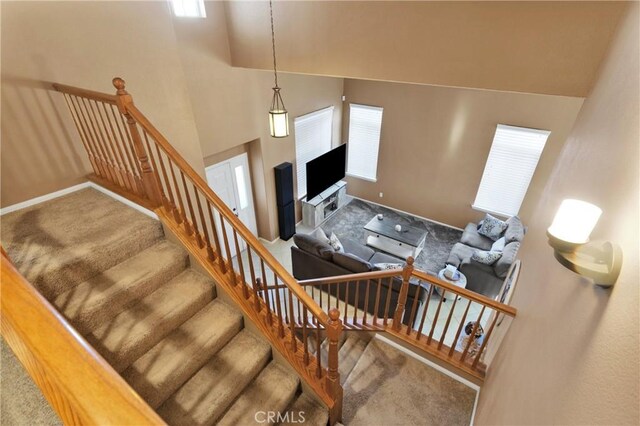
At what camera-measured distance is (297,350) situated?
92.1 inches

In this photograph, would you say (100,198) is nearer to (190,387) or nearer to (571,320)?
(190,387)

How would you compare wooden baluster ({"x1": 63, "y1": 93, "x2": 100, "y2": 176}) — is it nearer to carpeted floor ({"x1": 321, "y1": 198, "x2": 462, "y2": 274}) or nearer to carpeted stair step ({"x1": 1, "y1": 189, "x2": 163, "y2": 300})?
carpeted stair step ({"x1": 1, "y1": 189, "x2": 163, "y2": 300})

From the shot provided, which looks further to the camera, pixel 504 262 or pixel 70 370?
pixel 504 262

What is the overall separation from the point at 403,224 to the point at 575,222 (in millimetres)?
5489

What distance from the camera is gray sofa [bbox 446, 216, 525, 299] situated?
4402 millimetres

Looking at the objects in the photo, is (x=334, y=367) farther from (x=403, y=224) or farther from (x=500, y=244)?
(x=403, y=224)

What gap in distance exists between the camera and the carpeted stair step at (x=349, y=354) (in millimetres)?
3041

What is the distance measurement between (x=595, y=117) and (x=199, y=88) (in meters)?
4.04

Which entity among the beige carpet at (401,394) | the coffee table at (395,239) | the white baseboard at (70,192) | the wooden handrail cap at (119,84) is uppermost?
the wooden handrail cap at (119,84)

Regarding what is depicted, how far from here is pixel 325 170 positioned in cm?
636

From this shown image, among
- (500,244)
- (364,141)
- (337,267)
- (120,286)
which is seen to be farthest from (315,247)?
(364,141)

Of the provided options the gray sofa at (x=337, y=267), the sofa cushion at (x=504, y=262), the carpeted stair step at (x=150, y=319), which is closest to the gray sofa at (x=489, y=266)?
the sofa cushion at (x=504, y=262)

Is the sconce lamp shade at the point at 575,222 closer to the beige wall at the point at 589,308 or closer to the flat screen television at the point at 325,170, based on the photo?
the beige wall at the point at 589,308

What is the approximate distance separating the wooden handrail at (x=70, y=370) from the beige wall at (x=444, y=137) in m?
6.11
